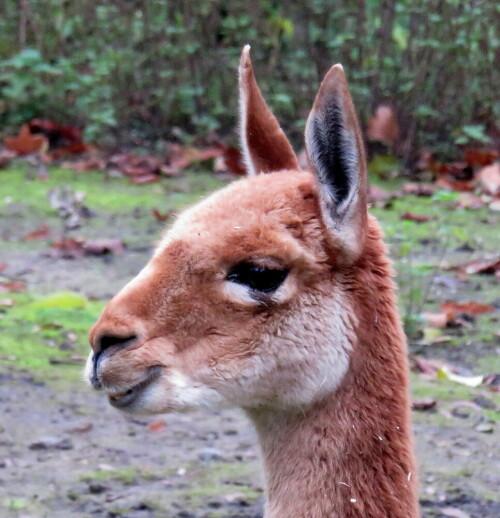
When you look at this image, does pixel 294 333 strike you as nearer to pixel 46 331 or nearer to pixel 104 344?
pixel 104 344

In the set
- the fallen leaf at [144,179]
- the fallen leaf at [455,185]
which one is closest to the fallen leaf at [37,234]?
the fallen leaf at [144,179]

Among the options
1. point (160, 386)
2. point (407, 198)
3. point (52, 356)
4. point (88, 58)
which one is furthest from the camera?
point (88, 58)

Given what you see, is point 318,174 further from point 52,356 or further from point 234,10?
point 234,10

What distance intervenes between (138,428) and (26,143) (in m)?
5.96

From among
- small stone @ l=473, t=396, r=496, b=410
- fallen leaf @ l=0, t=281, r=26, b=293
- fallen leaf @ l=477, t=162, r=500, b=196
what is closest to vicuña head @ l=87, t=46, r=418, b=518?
small stone @ l=473, t=396, r=496, b=410

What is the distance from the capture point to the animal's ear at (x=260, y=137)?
3.43 meters

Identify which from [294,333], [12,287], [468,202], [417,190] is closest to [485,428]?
[294,333]

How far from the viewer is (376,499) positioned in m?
2.99

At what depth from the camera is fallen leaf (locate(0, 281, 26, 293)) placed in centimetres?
681

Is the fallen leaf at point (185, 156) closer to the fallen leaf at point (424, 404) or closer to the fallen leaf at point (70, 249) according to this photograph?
the fallen leaf at point (70, 249)

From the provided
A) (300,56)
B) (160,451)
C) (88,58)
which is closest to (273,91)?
(300,56)

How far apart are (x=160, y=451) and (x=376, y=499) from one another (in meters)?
2.09

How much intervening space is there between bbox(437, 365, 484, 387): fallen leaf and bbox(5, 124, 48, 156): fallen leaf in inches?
235

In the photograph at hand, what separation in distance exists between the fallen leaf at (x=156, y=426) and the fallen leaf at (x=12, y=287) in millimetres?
1950
